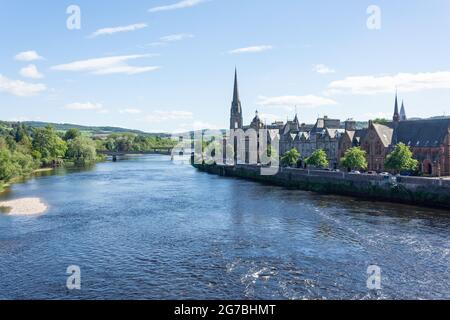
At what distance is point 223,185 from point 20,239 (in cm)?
5829

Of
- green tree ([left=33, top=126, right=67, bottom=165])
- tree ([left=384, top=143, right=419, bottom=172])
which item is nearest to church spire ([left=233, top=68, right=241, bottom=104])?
green tree ([left=33, top=126, right=67, bottom=165])

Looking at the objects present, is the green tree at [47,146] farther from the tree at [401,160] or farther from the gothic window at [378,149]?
the tree at [401,160]

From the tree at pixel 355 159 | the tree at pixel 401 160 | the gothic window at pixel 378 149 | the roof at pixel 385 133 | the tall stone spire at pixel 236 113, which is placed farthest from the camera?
the tall stone spire at pixel 236 113

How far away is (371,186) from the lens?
72.8m

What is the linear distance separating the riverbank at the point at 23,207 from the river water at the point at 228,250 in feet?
6.02

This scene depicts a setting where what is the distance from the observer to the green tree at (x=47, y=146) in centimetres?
16800

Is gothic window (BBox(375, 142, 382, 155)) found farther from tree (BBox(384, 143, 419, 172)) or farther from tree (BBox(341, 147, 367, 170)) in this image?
tree (BBox(384, 143, 419, 172))

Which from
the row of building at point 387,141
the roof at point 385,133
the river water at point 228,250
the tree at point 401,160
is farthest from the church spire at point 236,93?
the river water at point 228,250

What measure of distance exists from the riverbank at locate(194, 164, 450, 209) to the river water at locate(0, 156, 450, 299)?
396 cm

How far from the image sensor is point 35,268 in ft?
118

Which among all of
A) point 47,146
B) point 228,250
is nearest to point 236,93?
point 47,146

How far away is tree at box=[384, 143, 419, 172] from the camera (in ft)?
257
